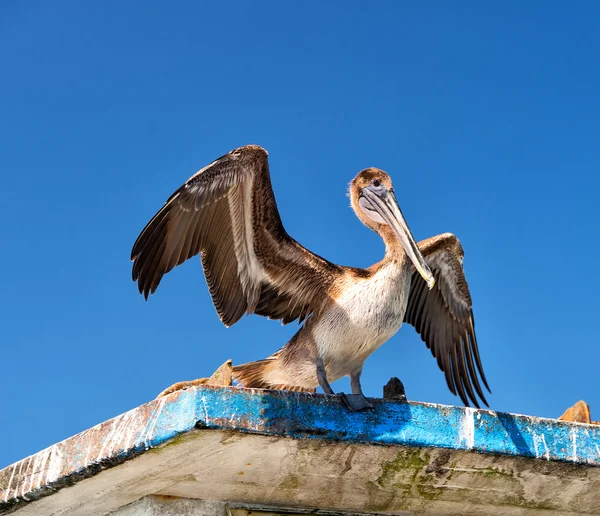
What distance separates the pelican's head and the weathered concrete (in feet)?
6.38

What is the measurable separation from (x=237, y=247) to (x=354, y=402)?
8.54 ft

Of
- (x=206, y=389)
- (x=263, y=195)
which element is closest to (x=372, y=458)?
(x=206, y=389)

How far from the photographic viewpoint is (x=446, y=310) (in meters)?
7.89

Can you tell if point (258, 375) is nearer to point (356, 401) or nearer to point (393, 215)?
point (393, 215)

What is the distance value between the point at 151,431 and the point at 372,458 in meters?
1.11

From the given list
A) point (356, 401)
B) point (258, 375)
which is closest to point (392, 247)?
point (258, 375)

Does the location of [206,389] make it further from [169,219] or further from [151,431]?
[169,219]

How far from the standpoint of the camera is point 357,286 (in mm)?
6414

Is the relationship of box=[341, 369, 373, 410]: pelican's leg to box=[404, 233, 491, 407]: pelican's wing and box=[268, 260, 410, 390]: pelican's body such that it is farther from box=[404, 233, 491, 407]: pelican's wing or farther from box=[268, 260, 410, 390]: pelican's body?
box=[404, 233, 491, 407]: pelican's wing

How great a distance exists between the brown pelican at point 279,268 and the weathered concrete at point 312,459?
1330 mm

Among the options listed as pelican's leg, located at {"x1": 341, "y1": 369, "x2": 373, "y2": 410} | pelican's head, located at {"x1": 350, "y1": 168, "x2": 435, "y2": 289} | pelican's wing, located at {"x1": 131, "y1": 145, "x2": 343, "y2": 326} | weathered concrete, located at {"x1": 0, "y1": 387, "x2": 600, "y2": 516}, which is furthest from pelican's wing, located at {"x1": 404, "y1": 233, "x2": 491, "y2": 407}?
pelican's leg, located at {"x1": 341, "y1": 369, "x2": 373, "y2": 410}

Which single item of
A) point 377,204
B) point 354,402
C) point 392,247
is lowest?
point 354,402

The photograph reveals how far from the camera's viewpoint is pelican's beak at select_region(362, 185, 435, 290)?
243 inches

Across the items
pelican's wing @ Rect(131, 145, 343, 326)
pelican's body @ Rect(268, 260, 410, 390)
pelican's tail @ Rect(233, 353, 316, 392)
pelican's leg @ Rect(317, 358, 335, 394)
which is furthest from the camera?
pelican's tail @ Rect(233, 353, 316, 392)
